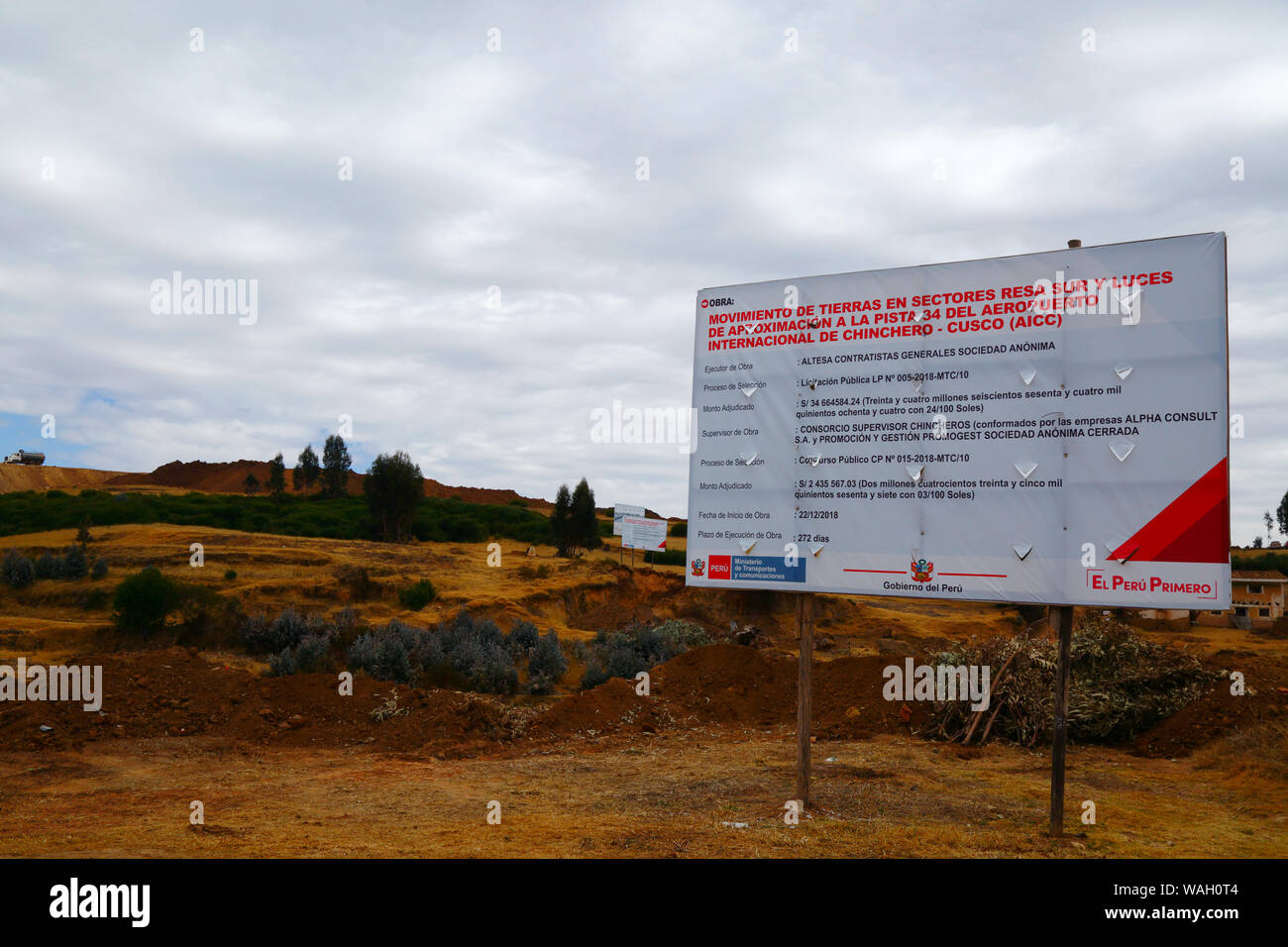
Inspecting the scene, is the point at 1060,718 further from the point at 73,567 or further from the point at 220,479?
the point at 220,479

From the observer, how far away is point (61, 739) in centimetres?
1118

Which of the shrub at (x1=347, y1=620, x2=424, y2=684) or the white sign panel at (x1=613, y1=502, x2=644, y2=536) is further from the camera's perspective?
the white sign panel at (x1=613, y1=502, x2=644, y2=536)

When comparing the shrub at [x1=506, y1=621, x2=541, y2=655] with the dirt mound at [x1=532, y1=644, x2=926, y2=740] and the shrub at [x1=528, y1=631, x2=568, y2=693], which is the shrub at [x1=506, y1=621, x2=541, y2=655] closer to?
the shrub at [x1=528, y1=631, x2=568, y2=693]

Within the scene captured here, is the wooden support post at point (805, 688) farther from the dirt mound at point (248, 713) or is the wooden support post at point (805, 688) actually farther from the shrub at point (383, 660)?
the shrub at point (383, 660)

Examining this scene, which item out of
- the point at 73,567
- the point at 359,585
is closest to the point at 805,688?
Answer: the point at 359,585

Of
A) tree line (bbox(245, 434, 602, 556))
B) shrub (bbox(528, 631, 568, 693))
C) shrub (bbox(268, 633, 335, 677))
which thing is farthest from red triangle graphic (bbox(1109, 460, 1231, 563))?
tree line (bbox(245, 434, 602, 556))

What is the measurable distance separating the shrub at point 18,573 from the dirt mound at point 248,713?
15999 millimetres

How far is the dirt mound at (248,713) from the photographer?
1168 centimetres

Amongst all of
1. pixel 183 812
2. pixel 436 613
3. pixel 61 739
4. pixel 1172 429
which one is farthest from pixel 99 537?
pixel 1172 429

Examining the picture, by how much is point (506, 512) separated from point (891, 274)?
64.9m

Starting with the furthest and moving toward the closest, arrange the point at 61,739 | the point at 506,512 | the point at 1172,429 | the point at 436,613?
the point at 506,512
the point at 436,613
the point at 61,739
the point at 1172,429

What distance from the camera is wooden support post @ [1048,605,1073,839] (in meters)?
6.79

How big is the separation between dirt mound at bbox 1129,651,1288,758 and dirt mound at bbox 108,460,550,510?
10073cm

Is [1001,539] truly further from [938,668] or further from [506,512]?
[506,512]
